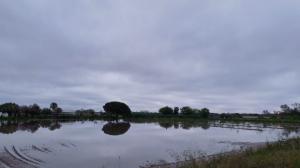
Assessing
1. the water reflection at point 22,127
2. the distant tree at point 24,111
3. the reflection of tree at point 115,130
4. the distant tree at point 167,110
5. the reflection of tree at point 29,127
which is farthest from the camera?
the distant tree at point 167,110

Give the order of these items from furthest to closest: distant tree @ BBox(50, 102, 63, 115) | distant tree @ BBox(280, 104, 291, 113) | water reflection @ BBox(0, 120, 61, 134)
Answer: distant tree @ BBox(50, 102, 63, 115), distant tree @ BBox(280, 104, 291, 113), water reflection @ BBox(0, 120, 61, 134)

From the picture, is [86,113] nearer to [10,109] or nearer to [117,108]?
[117,108]

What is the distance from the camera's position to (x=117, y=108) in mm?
127938

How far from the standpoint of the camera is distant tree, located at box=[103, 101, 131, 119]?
5044 inches

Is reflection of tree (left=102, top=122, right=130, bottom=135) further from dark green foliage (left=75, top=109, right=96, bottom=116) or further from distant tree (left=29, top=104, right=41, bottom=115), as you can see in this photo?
dark green foliage (left=75, top=109, right=96, bottom=116)

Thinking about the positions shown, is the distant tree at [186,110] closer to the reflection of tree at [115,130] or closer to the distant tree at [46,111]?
the distant tree at [46,111]

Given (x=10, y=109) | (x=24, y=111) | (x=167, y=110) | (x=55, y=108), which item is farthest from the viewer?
(x=167, y=110)

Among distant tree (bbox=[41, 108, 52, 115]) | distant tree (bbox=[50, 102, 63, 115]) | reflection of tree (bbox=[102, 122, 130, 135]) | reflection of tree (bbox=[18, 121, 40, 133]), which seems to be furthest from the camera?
distant tree (bbox=[50, 102, 63, 115])

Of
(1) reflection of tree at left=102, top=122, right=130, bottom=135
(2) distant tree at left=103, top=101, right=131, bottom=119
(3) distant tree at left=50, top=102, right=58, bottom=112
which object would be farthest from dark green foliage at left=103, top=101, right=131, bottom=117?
(1) reflection of tree at left=102, top=122, right=130, bottom=135

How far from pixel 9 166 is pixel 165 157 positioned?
10.8 m

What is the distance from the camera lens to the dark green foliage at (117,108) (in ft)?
420

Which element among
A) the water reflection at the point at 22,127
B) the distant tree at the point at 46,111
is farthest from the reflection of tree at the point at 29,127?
the distant tree at the point at 46,111

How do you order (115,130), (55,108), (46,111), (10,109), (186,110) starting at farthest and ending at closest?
1. (186,110)
2. (55,108)
3. (46,111)
4. (10,109)
5. (115,130)

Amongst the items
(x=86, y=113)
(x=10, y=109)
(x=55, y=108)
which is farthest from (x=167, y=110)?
(x=10, y=109)
